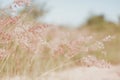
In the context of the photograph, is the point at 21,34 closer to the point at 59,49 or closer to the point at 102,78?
the point at 59,49

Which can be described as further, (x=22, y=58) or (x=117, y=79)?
(x=117, y=79)

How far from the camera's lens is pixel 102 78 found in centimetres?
498

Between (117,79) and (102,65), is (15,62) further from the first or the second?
(117,79)

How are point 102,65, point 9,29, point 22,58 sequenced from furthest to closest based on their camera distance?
1. point 22,58
2. point 9,29
3. point 102,65

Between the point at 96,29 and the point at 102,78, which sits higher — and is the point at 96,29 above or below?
above

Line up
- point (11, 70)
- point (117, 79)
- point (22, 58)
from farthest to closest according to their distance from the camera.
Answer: point (117, 79), point (22, 58), point (11, 70)

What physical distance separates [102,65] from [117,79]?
1.69 meters

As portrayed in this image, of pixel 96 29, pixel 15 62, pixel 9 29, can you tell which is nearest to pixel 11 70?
pixel 15 62

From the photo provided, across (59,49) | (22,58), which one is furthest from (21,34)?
(22,58)

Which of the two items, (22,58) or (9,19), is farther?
(22,58)

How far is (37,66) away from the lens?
426 cm

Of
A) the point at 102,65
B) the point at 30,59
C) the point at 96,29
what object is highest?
the point at 96,29

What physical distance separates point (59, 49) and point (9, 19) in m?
0.50

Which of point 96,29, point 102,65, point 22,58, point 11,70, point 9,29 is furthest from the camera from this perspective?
point 96,29
